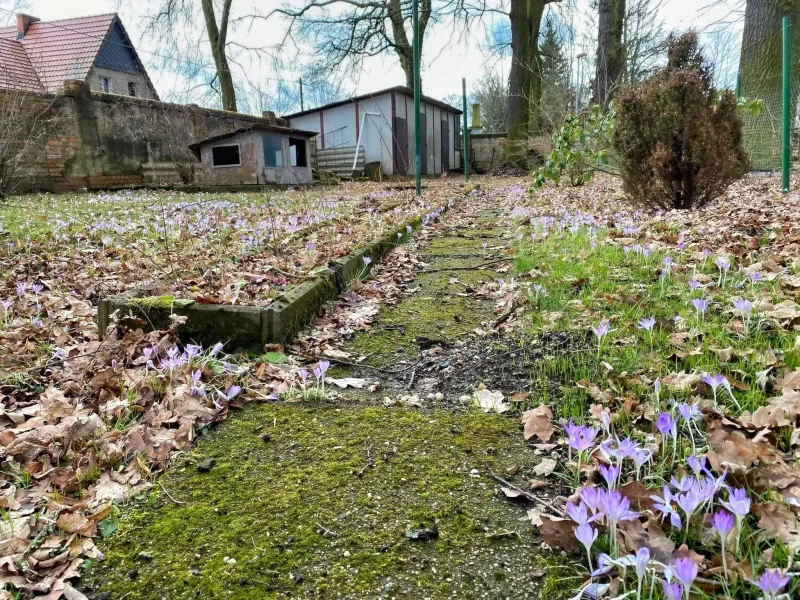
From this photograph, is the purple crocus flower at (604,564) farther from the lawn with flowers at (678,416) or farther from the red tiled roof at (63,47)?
the red tiled roof at (63,47)

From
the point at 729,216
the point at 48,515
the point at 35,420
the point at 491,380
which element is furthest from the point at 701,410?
the point at 729,216

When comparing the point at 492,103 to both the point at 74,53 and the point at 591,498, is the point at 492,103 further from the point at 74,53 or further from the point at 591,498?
the point at 591,498

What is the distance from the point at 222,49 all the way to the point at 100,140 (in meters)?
10.8

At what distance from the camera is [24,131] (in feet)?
46.0

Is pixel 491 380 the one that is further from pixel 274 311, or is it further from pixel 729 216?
pixel 729 216

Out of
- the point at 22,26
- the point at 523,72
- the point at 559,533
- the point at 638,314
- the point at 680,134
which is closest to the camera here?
the point at 559,533

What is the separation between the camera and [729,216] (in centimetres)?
500

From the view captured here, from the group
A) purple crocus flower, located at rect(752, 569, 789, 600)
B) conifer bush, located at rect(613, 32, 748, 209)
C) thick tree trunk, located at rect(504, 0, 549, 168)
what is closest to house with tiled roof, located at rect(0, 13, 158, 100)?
thick tree trunk, located at rect(504, 0, 549, 168)

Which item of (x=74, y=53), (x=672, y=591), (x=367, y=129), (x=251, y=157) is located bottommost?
(x=672, y=591)

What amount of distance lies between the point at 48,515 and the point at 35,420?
2.34ft

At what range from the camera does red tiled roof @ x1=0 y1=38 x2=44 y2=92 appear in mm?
23245

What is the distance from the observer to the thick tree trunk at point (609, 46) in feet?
45.3

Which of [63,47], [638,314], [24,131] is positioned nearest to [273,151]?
[24,131]

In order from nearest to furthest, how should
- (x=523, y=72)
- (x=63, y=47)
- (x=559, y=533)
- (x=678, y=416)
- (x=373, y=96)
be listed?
(x=559, y=533), (x=678, y=416), (x=523, y=72), (x=373, y=96), (x=63, y=47)
